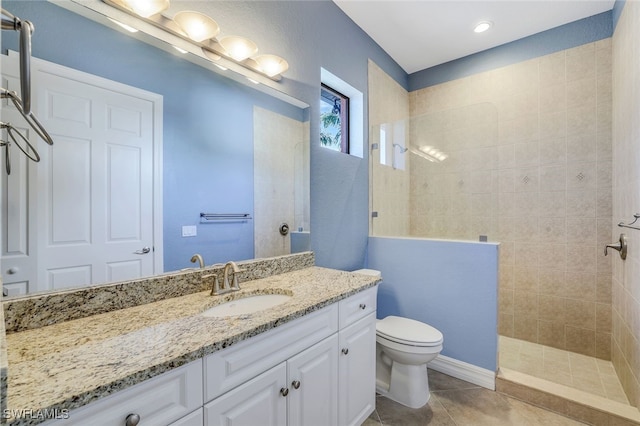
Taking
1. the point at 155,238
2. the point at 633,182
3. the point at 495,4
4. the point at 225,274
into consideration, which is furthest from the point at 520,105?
the point at 155,238

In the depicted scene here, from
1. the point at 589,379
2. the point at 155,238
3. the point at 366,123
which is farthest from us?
the point at 366,123

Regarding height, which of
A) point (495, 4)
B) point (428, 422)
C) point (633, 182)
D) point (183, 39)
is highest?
point (495, 4)

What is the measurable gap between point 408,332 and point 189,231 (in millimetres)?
1458

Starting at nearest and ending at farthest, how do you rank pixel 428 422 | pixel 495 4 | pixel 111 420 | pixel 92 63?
1. pixel 111 420
2. pixel 92 63
3. pixel 428 422
4. pixel 495 4

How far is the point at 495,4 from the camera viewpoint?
2.23 m

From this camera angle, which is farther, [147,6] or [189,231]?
[189,231]

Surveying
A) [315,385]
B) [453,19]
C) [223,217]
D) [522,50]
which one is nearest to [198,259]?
[223,217]

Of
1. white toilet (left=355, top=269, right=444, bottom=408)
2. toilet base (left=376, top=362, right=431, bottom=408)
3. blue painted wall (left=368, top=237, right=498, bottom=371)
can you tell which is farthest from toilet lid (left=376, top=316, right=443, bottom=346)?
blue painted wall (left=368, top=237, right=498, bottom=371)

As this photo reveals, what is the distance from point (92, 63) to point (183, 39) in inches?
16.6

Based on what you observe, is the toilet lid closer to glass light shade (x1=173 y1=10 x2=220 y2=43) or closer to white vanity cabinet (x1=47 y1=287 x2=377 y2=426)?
white vanity cabinet (x1=47 y1=287 x2=377 y2=426)

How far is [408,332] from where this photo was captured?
185cm

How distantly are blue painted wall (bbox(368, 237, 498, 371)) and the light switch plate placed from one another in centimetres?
164

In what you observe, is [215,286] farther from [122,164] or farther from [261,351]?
[122,164]

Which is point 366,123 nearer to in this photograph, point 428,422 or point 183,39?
point 183,39
